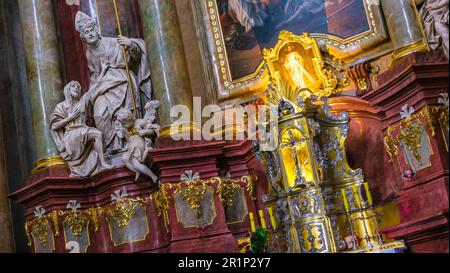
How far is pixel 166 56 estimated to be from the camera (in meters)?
9.29

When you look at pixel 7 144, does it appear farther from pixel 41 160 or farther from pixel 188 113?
pixel 188 113

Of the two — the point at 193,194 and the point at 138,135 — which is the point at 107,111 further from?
the point at 193,194

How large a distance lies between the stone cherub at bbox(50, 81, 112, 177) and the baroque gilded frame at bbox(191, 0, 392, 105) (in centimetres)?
175

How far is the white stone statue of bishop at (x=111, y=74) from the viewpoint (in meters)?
9.50

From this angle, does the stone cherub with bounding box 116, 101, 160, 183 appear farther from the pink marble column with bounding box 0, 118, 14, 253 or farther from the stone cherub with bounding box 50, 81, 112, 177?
the pink marble column with bounding box 0, 118, 14, 253

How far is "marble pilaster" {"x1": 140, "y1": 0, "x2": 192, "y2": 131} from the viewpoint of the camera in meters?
9.13

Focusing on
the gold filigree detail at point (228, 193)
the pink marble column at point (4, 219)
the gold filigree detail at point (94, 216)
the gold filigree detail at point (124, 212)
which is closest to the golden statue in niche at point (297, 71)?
the gold filigree detail at point (228, 193)

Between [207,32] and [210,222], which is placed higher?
[207,32]

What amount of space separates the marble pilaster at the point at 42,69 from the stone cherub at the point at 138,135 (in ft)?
3.10

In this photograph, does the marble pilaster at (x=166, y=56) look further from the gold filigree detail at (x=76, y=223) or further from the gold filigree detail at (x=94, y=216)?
the gold filigree detail at (x=76, y=223)

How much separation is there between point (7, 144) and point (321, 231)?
19.4 feet

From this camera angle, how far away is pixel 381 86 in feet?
25.8
